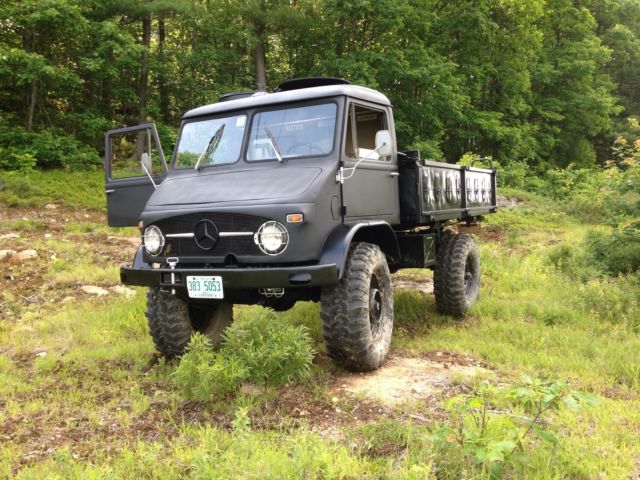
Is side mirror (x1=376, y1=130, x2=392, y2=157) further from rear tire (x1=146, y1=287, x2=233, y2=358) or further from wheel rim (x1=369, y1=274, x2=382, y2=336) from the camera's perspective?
rear tire (x1=146, y1=287, x2=233, y2=358)

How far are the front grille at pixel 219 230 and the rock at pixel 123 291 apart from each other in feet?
10.6

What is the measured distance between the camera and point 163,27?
21219 millimetres

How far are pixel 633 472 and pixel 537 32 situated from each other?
93.4 ft

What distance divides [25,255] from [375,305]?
6.55 m

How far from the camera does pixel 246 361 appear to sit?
432 cm

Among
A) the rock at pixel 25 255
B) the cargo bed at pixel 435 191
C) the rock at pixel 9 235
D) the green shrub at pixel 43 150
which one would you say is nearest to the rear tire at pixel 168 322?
the cargo bed at pixel 435 191

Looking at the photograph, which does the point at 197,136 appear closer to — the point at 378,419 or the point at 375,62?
the point at 378,419

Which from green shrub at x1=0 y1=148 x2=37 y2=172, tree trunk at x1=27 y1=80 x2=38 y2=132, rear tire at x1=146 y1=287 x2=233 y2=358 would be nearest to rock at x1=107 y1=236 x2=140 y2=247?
green shrub at x1=0 y1=148 x2=37 y2=172

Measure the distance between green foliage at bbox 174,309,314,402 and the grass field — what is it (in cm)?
10

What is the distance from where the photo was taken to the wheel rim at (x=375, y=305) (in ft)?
16.2

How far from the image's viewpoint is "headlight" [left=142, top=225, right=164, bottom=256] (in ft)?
15.4

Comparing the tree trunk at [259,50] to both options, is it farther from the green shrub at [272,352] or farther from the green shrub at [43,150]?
the green shrub at [272,352]

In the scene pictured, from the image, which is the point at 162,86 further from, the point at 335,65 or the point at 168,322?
the point at 168,322

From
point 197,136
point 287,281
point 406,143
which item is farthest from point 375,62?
point 287,281
